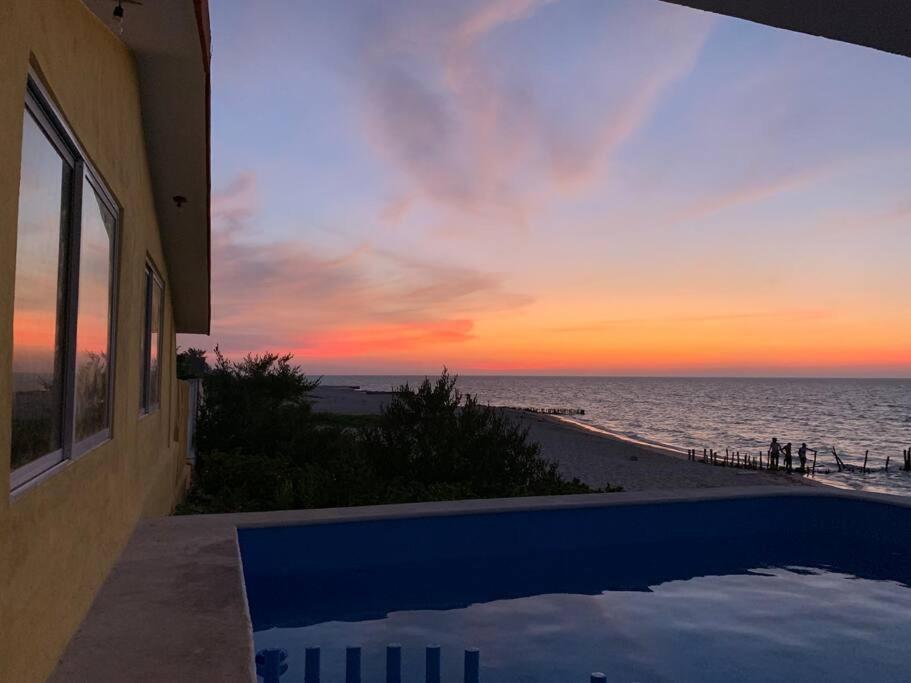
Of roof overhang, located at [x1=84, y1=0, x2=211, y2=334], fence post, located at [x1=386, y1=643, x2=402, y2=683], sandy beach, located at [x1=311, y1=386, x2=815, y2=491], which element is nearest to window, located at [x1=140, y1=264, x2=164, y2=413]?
roof overhang, located at [x1=84, y1=0, x2=211, y2=334]

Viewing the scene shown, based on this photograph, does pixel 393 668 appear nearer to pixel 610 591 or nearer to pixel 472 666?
pixel 472 666

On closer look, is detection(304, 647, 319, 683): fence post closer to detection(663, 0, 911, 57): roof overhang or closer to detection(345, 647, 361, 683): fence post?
detection(345, 647, 361, 683): fence post

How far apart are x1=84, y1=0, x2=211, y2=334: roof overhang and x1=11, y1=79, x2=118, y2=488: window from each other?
50.0 inches

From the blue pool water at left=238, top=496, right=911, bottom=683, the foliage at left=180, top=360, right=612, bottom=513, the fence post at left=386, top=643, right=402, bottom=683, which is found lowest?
the blue pool water at left=238, top=496, right=911, bottom=683

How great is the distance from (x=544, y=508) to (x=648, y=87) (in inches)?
357

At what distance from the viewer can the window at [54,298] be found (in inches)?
122

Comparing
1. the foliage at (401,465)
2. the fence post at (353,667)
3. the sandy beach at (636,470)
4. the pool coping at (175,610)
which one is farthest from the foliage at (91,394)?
the sandy beach at (636,470)

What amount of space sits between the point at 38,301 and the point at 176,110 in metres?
4.21

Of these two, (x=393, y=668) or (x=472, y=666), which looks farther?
(x=393, y=668)

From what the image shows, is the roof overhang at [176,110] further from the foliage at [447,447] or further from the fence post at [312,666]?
the foliage at [447,447]

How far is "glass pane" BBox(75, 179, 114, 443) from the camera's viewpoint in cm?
429

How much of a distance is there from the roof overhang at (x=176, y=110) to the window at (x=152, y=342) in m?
0.73

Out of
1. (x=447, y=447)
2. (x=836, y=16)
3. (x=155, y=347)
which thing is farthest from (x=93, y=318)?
(x=447, y=447)

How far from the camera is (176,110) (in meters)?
6.94
